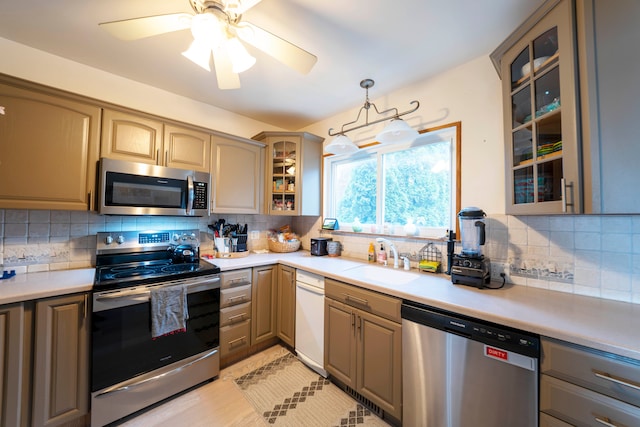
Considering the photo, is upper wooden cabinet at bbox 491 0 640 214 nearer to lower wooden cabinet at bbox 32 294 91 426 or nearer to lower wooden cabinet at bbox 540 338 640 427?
lower wooden cabinet at bbox 540 338 640 427

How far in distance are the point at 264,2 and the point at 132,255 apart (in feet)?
6.83

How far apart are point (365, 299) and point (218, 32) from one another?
Answer: 5.57ft

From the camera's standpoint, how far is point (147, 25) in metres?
1.07

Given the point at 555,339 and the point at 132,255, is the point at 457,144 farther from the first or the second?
the point at 132,255

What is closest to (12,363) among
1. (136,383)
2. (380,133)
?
(136,383)

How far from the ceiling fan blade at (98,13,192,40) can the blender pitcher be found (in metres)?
1.87

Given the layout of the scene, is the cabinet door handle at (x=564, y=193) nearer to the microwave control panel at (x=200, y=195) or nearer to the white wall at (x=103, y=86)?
the microwave control panel at (x=200, y=195)

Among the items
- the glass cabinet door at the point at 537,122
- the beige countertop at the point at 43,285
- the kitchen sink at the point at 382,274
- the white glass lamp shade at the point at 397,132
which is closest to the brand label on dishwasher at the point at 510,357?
the kitchen sink at the point at 382,274

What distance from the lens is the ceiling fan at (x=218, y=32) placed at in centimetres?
103

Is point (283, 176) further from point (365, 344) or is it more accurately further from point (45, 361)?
point (45, 361)

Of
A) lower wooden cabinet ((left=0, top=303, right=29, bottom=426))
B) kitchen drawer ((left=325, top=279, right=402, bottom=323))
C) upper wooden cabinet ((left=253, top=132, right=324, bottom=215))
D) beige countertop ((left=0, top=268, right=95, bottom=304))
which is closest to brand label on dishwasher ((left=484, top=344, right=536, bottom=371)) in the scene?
kitchen drawer ((left=325, top=279, right=402, bottom=323))

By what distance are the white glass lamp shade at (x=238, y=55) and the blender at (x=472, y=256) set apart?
1.57m

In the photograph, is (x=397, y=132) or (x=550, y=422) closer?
(x=550, y=422)

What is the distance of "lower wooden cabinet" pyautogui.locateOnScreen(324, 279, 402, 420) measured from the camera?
1398 millimetres
